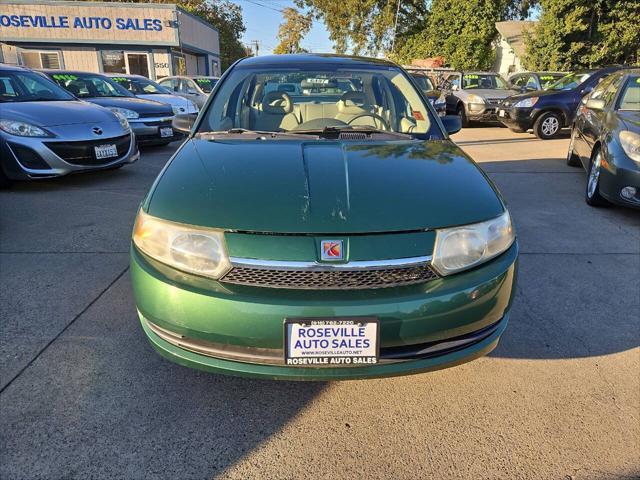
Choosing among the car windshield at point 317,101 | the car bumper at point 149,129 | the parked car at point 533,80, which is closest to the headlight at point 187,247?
the car windshield at point 317,101

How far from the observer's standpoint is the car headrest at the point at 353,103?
10.8 ft

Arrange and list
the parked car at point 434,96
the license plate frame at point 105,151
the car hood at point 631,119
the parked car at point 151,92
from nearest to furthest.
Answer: the car hood at point 631,119 → the license plate frame at point 105,151 → the parked car at point 151,92 → the parked car at point 434,96

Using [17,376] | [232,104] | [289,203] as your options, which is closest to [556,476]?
[289,203]

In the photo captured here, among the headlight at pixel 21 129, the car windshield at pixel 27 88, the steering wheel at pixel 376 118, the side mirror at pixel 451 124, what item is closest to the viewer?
the steering wheel at pixel 376 118

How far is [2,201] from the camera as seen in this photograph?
5008 mm

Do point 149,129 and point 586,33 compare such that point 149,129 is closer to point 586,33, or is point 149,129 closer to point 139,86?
point 139,86

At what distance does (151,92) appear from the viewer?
1031 cm

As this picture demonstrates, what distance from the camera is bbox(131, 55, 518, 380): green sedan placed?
1656 millimetres

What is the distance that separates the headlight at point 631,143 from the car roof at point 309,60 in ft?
8.28

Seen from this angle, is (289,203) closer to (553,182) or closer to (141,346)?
(141,346)

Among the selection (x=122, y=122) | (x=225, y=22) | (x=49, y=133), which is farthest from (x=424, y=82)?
(x=225, y=22)

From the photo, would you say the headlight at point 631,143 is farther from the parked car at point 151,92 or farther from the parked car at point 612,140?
the parked car at point 151,92

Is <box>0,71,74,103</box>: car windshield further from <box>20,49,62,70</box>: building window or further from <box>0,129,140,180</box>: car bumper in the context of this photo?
<box>20,49,62,70</box>: building window

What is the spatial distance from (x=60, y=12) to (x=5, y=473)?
2754 cm
